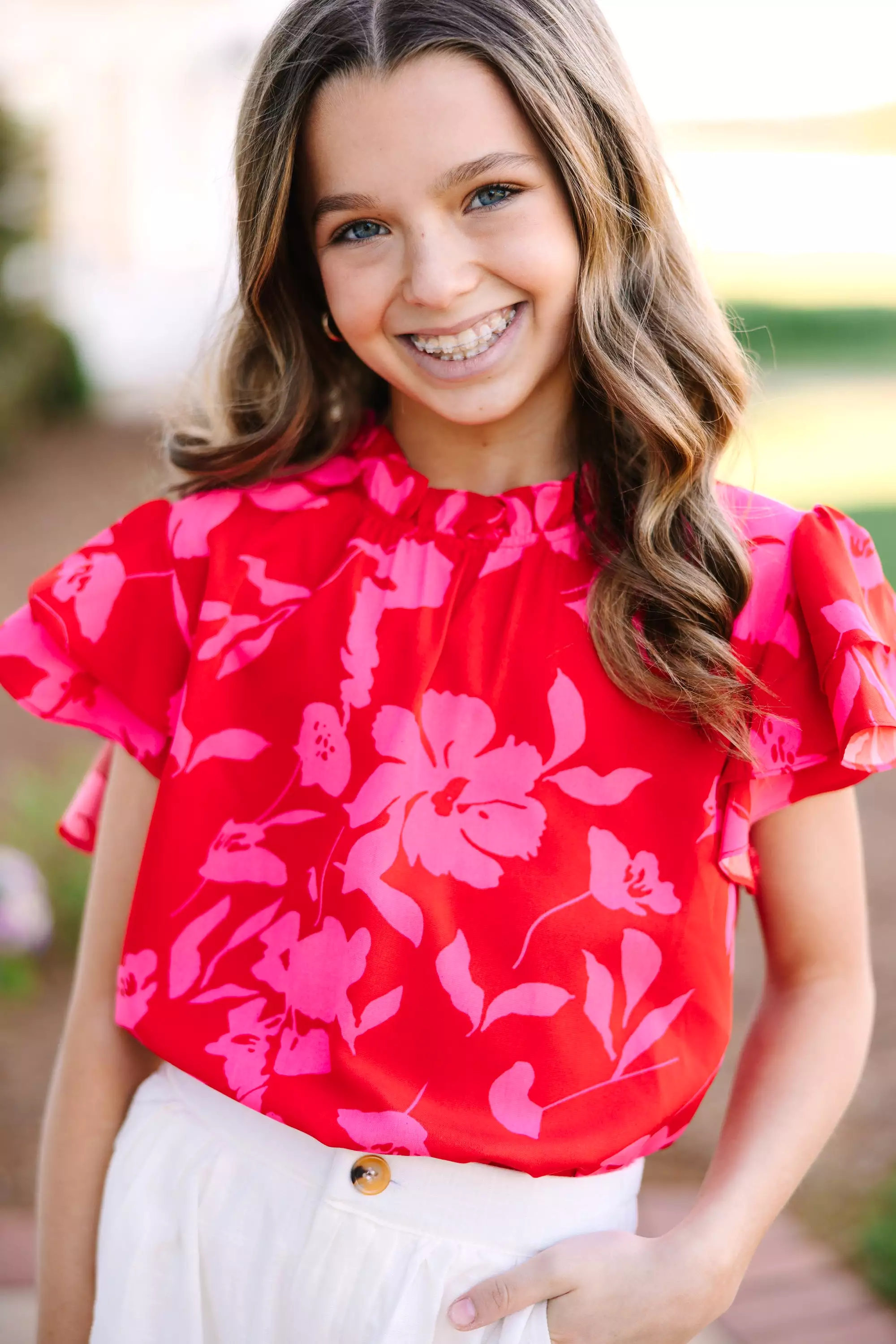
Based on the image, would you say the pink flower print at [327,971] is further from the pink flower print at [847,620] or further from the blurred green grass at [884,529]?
the blurred green grass at [884,529]

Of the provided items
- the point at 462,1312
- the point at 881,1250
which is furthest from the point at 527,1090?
the point at 881,1250

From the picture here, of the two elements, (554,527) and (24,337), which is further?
(24,337)

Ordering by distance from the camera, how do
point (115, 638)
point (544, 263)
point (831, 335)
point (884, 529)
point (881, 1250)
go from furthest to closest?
point (831, 335) → point (884, 529) → point (881, 1250) → point (115, 638) → point (544, 263)

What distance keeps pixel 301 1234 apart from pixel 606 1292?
1.09 ft

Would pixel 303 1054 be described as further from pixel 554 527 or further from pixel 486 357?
pixel 486 357

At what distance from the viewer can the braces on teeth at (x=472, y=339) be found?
4.91ft

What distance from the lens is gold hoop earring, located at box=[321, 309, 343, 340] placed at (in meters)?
1.76

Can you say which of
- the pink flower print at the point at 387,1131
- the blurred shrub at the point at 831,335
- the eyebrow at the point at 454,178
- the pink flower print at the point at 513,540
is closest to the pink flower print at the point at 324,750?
the pink flower print at the point at 513,540

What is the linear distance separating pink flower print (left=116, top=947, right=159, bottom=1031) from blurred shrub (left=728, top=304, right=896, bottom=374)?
661 inches

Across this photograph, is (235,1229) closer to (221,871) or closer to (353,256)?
(221,871)

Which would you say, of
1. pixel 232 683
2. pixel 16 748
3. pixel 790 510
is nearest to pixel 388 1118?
pixel 232 683

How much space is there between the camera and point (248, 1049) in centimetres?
144

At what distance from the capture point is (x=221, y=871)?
152 cm

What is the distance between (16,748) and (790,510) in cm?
465
